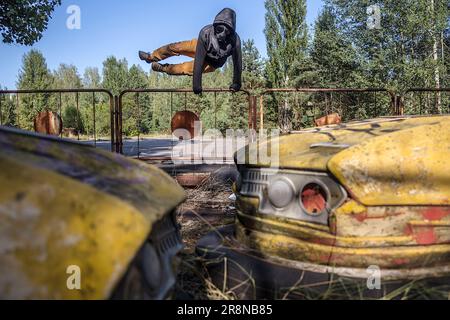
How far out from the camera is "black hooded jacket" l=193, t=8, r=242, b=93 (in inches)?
162

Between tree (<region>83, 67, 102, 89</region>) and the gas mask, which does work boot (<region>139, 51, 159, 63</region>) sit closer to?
the gas mask

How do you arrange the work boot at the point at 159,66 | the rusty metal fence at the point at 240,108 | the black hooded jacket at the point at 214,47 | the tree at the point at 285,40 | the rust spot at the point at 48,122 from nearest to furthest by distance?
the black hooded jacket at the point at 214,47
the rust spot at the point at 48,122
the work boot at the point at 159,66
the rusty metal fence at the point at 240,108
the tree at the point at 285,40

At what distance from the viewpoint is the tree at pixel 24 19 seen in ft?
33.1

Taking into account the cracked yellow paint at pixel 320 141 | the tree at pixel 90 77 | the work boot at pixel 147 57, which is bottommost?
the cracked yellow paint at pixel 320 141

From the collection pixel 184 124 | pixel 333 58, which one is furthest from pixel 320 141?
pixel 333 58

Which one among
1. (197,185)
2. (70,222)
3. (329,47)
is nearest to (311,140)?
(70,222)

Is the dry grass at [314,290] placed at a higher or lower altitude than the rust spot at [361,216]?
lower

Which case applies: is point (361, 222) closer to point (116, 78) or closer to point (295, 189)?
point (295, 189)

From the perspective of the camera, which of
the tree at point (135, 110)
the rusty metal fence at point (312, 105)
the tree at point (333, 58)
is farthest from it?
the tree at point (135, 110)

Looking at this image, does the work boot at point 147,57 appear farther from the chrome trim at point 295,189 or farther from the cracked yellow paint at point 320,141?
the chrome trim at point 295,189

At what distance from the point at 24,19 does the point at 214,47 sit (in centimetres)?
862

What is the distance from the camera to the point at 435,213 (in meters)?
1.35

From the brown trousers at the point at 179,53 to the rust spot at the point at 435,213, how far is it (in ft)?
12.5

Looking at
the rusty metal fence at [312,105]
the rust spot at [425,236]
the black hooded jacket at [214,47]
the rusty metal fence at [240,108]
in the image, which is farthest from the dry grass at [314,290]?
the rusty metal fence at [312,105]
